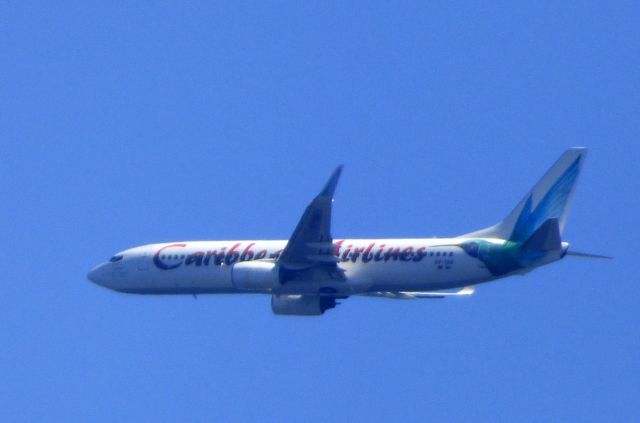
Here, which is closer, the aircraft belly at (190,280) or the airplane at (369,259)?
the airplane at (369,259)

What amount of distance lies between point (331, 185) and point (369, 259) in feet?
17.2

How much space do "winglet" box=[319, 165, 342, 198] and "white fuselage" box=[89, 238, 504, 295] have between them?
323 centimetres

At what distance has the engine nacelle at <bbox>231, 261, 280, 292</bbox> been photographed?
233 ft

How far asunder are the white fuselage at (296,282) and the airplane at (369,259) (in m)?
0.04

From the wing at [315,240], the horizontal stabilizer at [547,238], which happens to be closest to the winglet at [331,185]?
the wing at [315,240]

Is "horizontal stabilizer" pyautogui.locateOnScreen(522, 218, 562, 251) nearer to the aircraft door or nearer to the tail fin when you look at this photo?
the tail fin

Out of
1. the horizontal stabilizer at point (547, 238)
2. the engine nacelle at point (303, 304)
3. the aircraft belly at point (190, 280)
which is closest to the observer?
the horizontal stabilizer at point (547, 238)

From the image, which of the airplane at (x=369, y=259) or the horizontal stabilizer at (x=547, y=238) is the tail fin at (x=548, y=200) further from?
the horizontal stabilizer at (x=547, y=238)

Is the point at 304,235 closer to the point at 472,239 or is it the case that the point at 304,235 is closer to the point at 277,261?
the point at 277,261

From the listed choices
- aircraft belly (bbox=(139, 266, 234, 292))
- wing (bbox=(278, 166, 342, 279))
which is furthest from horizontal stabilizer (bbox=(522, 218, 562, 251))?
aircraft belly (bbox=(139, 266, 234, 292))

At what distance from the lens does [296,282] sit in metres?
71.7

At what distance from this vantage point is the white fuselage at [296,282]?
68875 millimetres

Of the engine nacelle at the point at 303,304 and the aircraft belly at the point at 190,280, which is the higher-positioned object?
the aircraft belly at the point at 190,280

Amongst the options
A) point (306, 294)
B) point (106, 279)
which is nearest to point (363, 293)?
point (306, 294)
